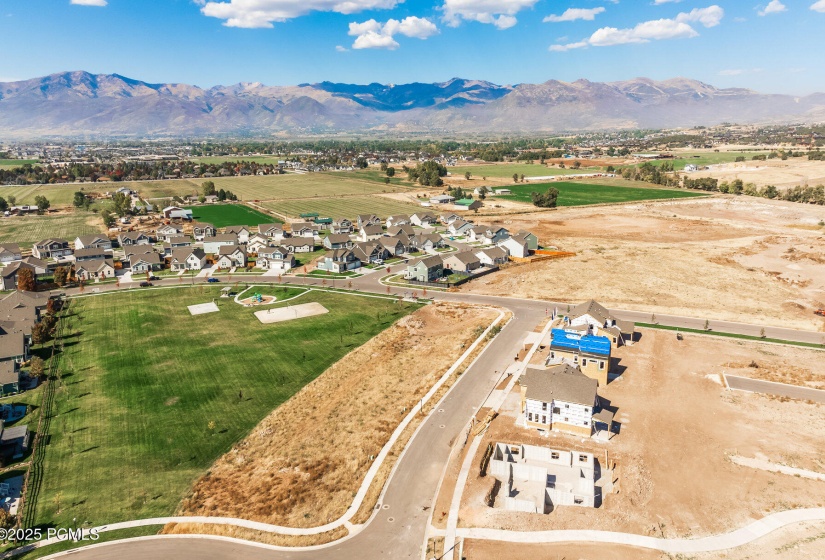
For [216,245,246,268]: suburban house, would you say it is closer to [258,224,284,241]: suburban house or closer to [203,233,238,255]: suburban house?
[203,233,238,255]: suburban house

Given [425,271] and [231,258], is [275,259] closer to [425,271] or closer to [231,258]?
[231,258]

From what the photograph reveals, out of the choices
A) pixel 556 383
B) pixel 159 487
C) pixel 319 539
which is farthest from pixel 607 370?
pixel 159 487

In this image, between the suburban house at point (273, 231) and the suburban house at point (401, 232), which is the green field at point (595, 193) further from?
the suburban house at point (273, 231)

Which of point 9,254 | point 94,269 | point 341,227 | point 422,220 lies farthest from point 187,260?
point 422,220

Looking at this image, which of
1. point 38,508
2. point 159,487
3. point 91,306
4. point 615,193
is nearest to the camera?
point 38,508

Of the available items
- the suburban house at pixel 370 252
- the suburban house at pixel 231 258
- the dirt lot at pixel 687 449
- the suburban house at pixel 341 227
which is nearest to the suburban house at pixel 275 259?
the suburban house at pixel 231 258

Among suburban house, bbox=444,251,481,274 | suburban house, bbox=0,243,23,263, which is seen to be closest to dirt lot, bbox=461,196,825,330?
suburban house, bbox=444,251,481,274

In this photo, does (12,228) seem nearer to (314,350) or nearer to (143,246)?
(143,246)
